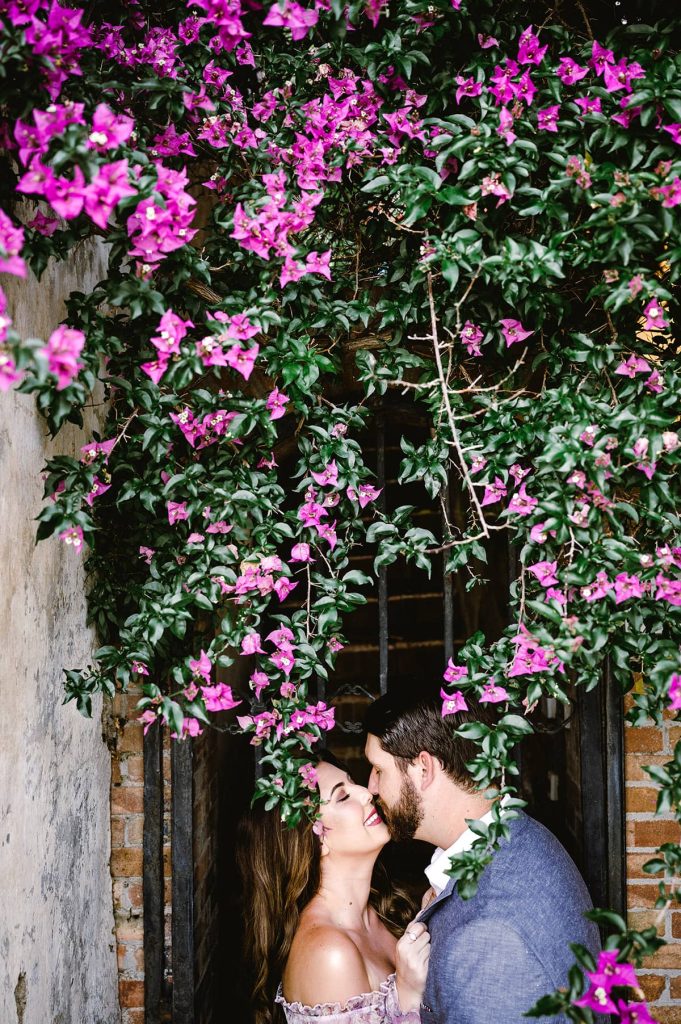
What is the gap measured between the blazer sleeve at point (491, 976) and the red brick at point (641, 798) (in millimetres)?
649

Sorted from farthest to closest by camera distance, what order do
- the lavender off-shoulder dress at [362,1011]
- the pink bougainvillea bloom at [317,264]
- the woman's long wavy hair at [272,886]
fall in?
the woman's long wavy hair at [272,886], the lavender off-shoulder dress at [362,1011], the pink bougainvillea bloom at [317,264]

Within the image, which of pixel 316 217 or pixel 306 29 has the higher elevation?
pixel 306 29

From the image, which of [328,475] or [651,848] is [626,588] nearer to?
[328,475]

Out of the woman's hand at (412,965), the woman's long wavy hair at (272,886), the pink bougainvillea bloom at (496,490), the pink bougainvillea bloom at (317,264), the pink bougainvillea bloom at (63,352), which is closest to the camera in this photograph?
the pink bougainvillea bloom at (63,352)

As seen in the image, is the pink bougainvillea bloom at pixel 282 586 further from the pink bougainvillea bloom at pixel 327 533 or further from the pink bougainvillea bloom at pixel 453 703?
the pink bougainvillea bloom at pixel 453 703

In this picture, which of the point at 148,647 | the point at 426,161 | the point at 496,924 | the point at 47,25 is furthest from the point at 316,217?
the point at 496,924

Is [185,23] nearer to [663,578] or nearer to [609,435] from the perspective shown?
[609,435]

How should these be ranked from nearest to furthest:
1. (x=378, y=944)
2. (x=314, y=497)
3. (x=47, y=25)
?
1. (x=47, y=25)
2. (x=314, y=497)
3. (x=378, y=944)

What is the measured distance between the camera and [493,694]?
1.72m

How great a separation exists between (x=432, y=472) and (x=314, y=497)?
0.29 metres

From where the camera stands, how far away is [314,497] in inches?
74.2

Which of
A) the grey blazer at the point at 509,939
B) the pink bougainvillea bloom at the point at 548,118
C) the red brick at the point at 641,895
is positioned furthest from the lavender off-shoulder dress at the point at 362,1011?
the pink bougainvillea bloom at the point at 548,118

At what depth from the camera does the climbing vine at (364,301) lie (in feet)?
5.19

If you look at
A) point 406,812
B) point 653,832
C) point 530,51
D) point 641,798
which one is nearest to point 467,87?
point 530,51
